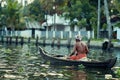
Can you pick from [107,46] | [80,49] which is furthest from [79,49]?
[107,46]

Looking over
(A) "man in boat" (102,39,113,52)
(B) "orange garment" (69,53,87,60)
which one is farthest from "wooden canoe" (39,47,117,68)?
(A) "man in boat" (102,39,113,52)

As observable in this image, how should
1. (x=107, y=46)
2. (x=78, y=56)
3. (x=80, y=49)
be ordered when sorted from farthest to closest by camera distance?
(x=107, y=46) → (x=78, y=56) → (x=80, y=49)

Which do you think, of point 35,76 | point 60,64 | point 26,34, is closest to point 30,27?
point 26,34

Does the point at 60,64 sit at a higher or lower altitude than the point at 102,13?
lower

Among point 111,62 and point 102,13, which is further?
point 102,13

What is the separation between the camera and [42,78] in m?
17.2

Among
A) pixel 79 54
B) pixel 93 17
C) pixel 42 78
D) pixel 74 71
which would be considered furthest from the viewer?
pixel 93 17

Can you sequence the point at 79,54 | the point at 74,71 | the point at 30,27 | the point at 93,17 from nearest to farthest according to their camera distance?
the point at 74,71
the point at 79,54
the point at 93,17
the point at 30,27

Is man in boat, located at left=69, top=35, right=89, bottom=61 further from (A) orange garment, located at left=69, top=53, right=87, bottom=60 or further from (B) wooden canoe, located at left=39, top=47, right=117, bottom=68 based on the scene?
(B) wooden canoe, located at left=39, top=47, right=117, bottom=68

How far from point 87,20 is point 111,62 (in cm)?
3904

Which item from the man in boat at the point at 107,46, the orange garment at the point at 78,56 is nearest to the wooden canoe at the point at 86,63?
the orange garment at the point at 78,56

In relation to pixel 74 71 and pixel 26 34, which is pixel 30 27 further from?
pixel 74 71

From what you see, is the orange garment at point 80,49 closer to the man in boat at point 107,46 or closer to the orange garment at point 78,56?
the orange garment at point 78,56

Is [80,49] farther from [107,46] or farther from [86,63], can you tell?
[107,46]
